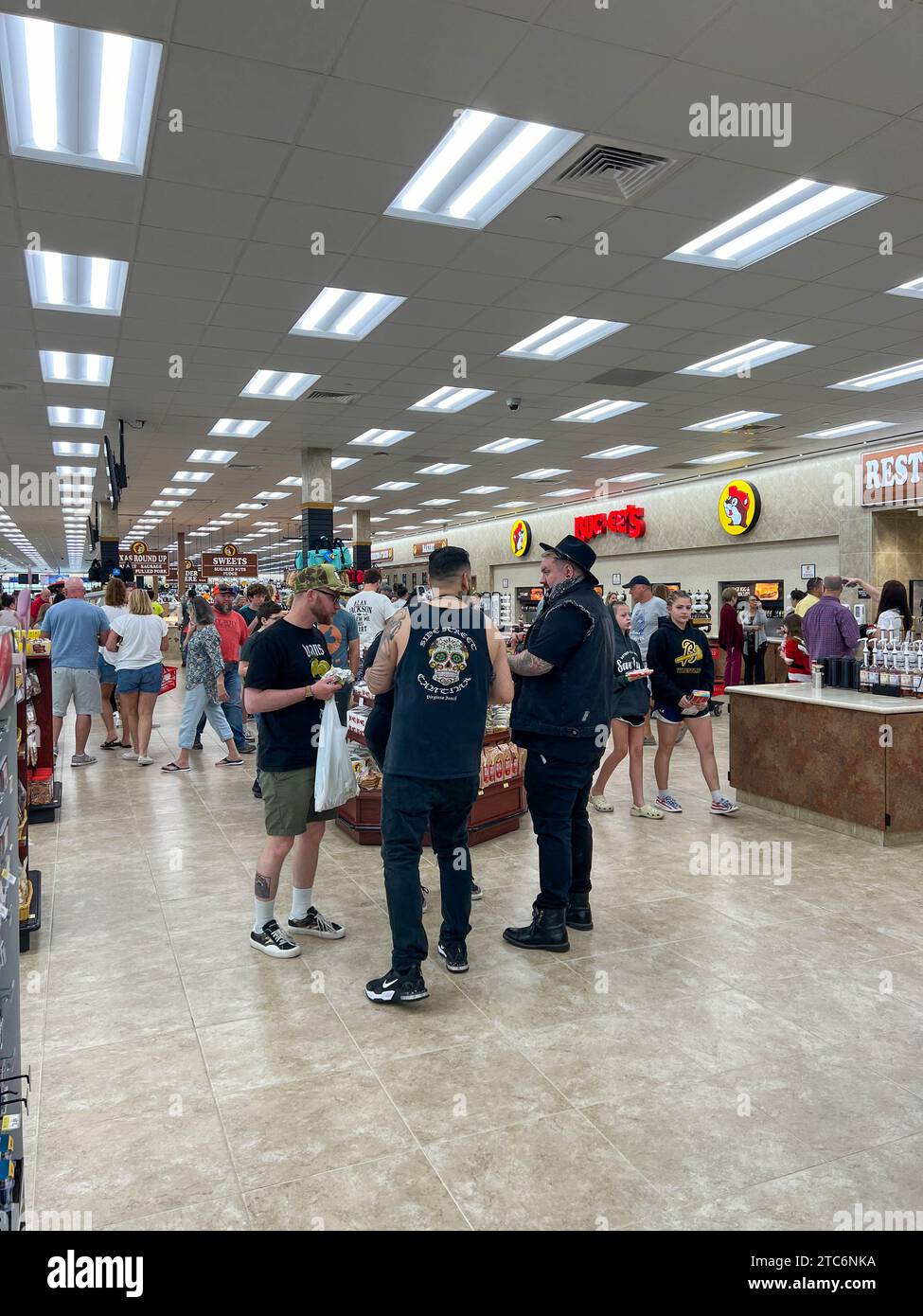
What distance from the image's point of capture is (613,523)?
18.3 metres

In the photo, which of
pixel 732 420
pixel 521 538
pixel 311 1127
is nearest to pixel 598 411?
pixel 732 420

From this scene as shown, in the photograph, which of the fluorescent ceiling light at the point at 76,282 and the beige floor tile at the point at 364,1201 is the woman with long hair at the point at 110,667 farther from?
the beige floor tile at the point at 364,1201

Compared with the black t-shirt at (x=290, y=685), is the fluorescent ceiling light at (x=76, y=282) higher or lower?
higher

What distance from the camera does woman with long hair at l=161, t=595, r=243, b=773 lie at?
23.6ft

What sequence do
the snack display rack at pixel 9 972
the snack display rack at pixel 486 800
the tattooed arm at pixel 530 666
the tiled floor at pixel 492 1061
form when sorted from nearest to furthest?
1. the snack display rack at pixel 9 972
2. the tiled floor at pixel 492 1061
3. the tattooed arm at pixel 530 666
4. the snack display rack at pixel 486 800

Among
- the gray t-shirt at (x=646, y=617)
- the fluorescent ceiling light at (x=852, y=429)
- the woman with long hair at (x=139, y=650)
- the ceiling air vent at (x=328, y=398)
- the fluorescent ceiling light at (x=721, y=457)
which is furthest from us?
the fluorescent ceiling light at (x=721, y=457)

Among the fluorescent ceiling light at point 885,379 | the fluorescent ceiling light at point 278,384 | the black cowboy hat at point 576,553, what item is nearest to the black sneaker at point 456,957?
the black cowboy hat at point 576,553

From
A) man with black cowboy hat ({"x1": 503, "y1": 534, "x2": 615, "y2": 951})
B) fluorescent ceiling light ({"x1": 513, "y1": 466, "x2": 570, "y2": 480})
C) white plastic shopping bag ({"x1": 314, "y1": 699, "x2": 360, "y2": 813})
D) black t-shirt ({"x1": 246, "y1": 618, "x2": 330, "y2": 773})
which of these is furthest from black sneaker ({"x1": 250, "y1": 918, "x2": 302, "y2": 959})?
fluorescent ceiling light ({"x1": 513, "y1": 466, "x2": 570, "y2": 480})

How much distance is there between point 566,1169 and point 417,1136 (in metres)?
0.41

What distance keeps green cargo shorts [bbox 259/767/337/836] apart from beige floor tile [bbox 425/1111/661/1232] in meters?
1.44

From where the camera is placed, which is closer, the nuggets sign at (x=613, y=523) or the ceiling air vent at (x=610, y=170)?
the ceiling air vent at (x=610, y=170)

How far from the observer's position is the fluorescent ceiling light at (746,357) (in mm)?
7773

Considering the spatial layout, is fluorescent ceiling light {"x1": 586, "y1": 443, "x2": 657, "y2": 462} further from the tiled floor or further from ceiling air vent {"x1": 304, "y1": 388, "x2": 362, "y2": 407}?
the tiled floor

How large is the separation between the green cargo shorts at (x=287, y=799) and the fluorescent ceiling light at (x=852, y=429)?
1028 cm
